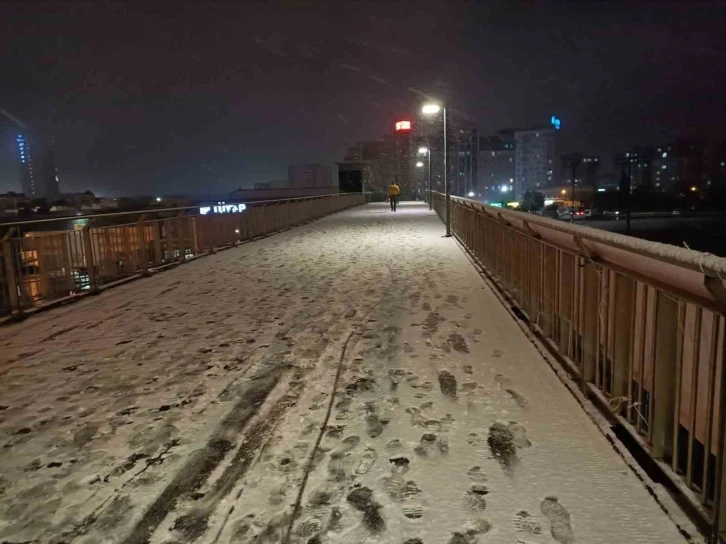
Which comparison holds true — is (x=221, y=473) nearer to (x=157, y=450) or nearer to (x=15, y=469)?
(x=157, y=450)

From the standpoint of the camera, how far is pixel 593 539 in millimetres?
2533

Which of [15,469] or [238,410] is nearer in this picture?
[15,469]

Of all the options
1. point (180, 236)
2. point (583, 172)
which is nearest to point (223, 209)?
point (180, 236)

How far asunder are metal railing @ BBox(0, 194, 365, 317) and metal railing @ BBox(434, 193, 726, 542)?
6.80m

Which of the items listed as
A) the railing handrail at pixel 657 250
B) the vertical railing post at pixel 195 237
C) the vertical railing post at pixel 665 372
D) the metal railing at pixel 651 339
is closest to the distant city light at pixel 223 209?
the vertical railing post at pixel 195 237

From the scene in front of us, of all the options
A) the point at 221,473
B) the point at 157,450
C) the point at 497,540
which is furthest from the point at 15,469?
the point at 497,540

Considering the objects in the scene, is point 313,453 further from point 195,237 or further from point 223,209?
point 223,209

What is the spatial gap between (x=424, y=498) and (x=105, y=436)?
7.33ft

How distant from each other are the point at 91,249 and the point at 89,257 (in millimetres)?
148

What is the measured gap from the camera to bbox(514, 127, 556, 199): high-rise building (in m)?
167

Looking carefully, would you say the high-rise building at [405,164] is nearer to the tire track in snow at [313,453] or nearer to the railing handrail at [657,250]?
the tire track in snow at [313,453]

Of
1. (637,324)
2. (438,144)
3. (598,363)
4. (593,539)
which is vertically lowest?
(593,539)

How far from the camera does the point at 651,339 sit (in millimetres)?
3174

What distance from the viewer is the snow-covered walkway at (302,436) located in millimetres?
2709
